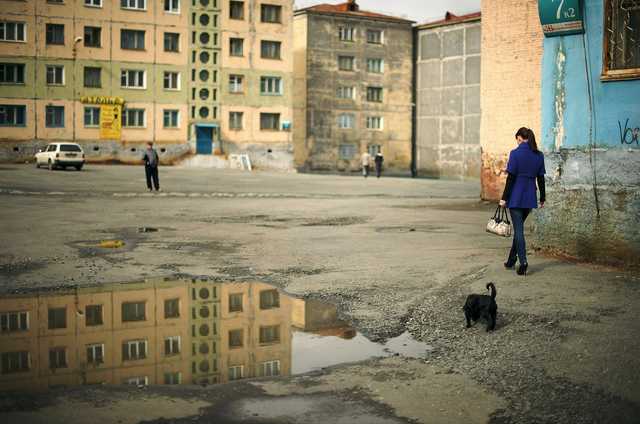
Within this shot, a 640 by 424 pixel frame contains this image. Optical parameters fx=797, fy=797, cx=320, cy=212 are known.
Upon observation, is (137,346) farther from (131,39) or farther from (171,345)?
(131,39)

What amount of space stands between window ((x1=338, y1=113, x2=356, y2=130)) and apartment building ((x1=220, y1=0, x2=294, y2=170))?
21.9 feet

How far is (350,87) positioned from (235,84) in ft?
38.0

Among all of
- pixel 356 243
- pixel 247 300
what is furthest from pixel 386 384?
pixel 356 243

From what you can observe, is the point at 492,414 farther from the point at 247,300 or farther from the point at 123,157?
the point at 123,157

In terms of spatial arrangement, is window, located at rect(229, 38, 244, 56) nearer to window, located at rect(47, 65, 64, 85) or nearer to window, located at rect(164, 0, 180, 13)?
window, located at rect(164, 0, 180, 13)

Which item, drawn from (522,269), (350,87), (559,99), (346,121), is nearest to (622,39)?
(559,99)

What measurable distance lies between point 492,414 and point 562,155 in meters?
6.62

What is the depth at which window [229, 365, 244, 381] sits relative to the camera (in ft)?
19.1

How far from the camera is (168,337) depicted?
701 centimetres

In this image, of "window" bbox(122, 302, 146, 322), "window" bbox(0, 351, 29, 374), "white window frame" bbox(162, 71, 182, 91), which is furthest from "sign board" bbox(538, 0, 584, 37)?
"white window frame" bbox(162, 71, 182, 91)

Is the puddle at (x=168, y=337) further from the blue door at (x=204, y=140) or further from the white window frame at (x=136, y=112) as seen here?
the blue door at (x=204, y=140)

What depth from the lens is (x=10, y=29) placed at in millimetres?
52688

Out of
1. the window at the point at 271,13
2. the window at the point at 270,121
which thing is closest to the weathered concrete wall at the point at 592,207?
the window at the point at 270,121

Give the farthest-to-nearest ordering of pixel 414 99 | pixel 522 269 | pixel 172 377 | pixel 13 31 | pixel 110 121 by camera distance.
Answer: pixel 414 99 → pixel 110 121 → pixel 13 31 → pixel 522 269 → pixel 172 377
